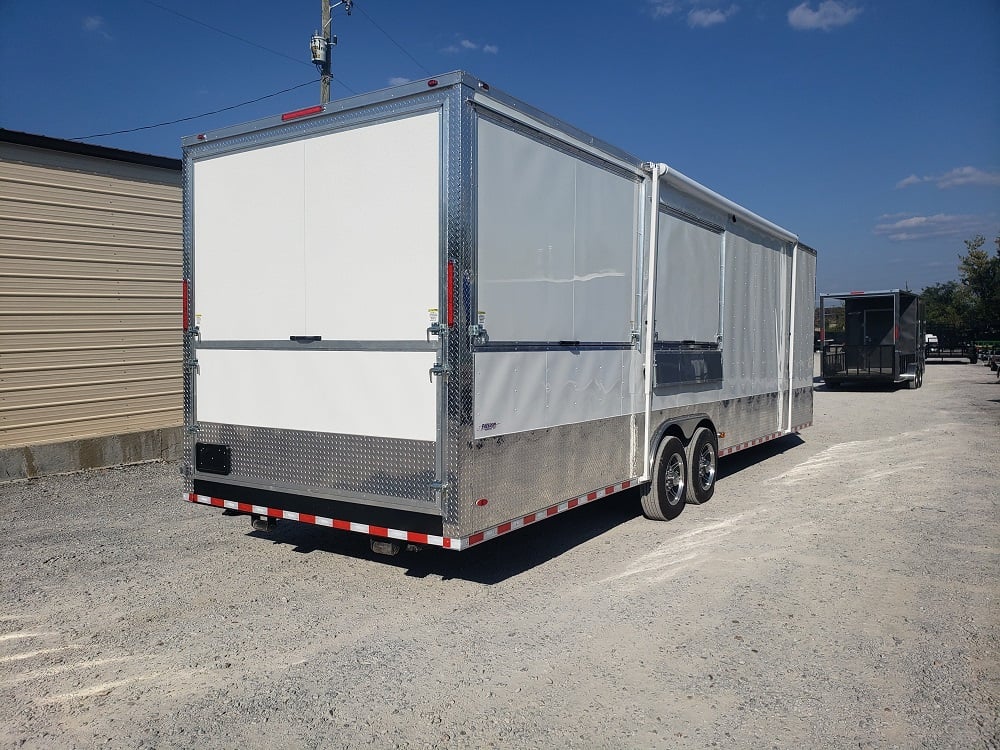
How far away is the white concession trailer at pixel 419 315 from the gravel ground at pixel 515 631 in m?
0.58

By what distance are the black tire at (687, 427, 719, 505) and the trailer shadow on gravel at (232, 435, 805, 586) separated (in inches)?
8.1

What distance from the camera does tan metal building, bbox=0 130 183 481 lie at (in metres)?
8.51

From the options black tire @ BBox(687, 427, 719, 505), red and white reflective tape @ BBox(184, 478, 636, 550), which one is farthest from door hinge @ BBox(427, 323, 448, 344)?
black tire @ BBox(687, 427, 719, 505)

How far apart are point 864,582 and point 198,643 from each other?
442 cm

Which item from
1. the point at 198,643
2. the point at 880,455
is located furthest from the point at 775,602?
the point at 880,455

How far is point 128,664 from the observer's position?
3918mm

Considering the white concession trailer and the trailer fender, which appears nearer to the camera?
the white concession trailer

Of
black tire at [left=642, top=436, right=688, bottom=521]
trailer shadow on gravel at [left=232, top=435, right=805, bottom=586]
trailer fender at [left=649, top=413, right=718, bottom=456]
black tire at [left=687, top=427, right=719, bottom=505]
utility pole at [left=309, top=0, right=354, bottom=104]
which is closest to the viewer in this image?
trailer shadow on gravel at [left=232, top=435, right=805, bottom=586]

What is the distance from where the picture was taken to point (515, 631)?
173 inches

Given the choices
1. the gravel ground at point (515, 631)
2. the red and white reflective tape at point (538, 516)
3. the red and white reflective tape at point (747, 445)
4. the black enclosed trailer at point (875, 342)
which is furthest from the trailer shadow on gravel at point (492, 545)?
the black enclosed trailer at point (875, 342)

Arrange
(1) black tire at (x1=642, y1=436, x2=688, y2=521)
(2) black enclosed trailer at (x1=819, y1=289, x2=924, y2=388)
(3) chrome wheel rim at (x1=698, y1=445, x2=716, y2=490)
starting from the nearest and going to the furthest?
(1) black tire at (x1=642, y1=436, x2=688, y2=521), (3) chrome wheel rim at (x1=698, y1=445, x2=716, y2=490), (2) black enclosed trailer at (x1=819, y1=289, x2=924, y2=388)

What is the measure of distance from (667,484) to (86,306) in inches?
283

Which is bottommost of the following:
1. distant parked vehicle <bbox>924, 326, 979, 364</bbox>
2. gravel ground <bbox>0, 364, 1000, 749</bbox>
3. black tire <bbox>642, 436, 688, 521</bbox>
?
gravel ground <bbox>0, 364, 1000, 749</bbox>

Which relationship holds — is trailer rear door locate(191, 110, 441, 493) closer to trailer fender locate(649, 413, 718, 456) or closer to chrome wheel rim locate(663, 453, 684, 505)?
trailer fender locate(649, 413, 718, 456)
